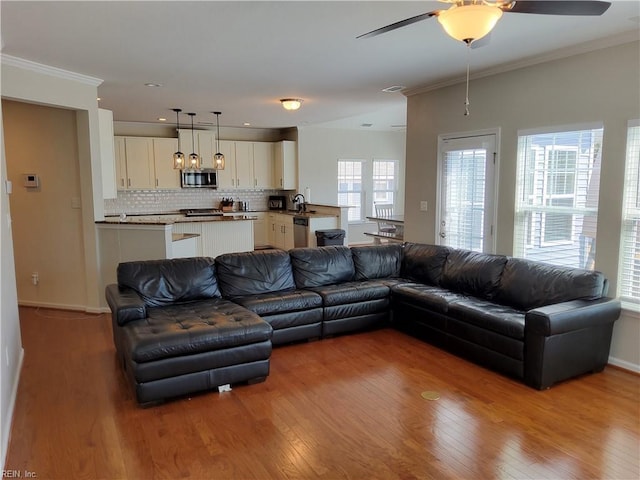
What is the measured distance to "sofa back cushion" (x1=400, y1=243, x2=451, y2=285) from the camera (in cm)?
489

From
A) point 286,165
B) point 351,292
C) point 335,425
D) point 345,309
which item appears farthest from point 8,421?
point 286,165

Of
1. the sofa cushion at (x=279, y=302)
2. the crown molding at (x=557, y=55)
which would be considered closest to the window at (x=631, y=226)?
the crown molding at (x=557, y=55)

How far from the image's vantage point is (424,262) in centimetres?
503

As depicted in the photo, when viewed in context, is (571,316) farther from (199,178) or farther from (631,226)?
(199,178)

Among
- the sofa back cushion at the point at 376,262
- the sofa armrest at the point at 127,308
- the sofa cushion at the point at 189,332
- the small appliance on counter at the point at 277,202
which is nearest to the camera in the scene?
the sofa cushion at the point at 189,332

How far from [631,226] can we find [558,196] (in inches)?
27.5

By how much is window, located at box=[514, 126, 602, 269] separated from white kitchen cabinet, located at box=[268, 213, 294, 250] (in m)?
5.06

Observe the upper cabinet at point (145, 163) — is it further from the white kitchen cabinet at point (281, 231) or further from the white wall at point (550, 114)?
the white wall at point (550, 114)

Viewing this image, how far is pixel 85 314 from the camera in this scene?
5.28 m

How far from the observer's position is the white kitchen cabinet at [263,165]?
32.2 feet

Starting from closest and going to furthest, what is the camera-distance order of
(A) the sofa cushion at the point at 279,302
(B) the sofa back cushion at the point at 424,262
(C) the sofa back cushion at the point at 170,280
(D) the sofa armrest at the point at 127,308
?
1. (D) the sofa armrest at the point at 127,308
2. (C) the sofa back cushion at the point at 170,280
3. (A) the sofa cushion at the point at 279,302
4. (B) the sofa back cushion at the point at 424,262

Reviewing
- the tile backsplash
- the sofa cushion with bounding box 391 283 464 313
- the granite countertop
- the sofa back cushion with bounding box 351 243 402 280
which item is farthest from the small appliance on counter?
the sofa cushion with bounding box 391 283 464 313

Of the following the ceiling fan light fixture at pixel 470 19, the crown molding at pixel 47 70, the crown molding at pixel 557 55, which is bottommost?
the ceiling fan light fixture at pixel 470 19

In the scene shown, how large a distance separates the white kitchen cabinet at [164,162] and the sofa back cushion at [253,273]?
196 inches
